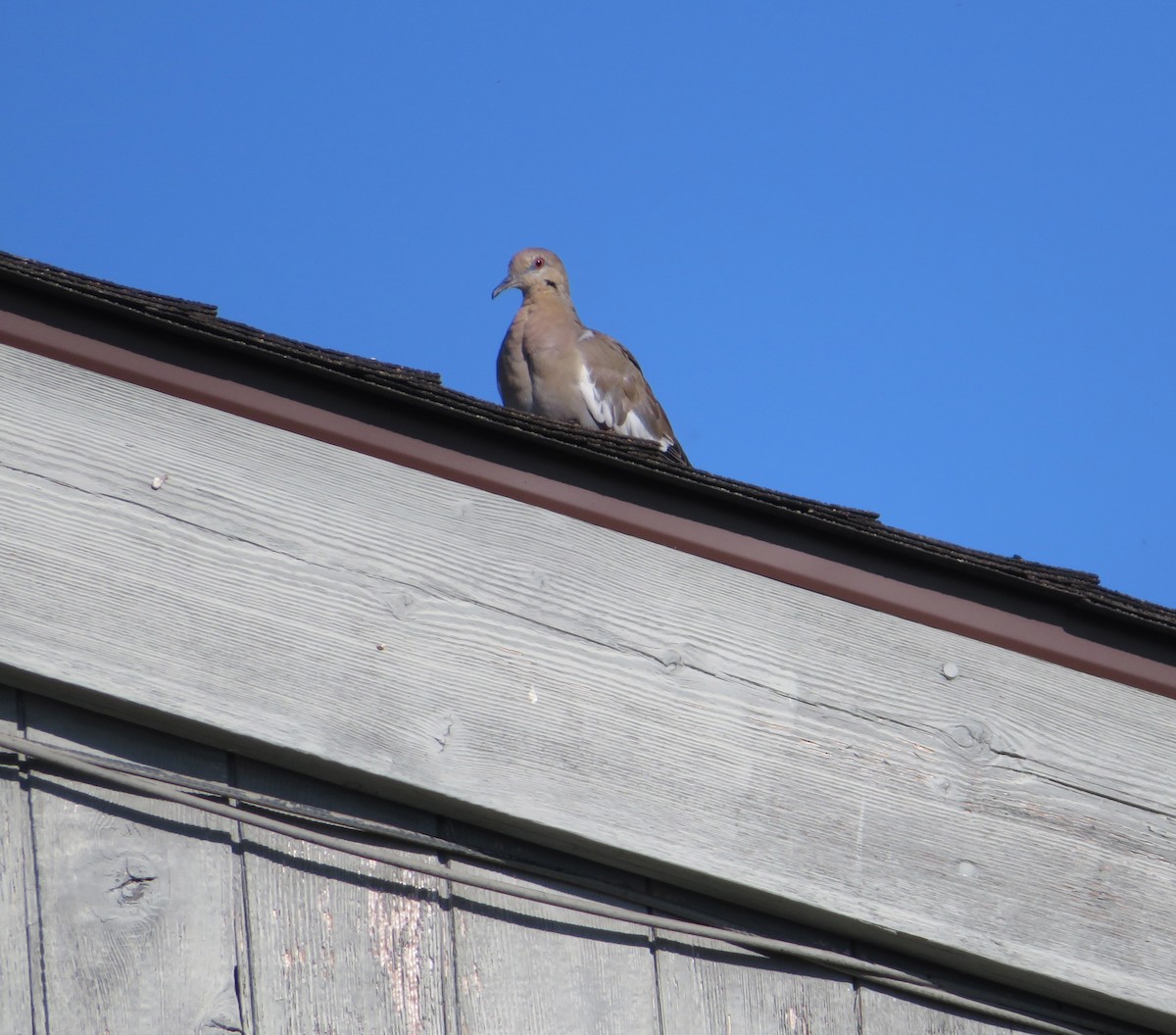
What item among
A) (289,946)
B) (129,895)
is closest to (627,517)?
(289,946)

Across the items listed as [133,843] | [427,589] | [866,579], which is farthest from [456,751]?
[866,579]

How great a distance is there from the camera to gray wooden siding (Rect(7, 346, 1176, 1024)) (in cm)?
207

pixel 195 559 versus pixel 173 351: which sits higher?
pixel 173 351

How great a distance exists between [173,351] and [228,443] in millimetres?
165

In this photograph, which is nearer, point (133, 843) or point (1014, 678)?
point (133, 843)

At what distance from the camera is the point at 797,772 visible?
7.01ft

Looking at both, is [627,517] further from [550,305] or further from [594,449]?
[550,305]

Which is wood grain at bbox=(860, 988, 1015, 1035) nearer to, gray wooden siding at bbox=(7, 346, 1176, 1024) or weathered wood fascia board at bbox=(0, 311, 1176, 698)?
gray wooden siding at bbox=(7, 346, 1176, 1024)

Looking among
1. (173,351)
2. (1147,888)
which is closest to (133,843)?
(173,351)

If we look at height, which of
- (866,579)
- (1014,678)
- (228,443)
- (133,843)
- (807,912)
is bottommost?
(807,912)

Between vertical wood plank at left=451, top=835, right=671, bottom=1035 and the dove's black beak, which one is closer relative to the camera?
vertical wood plank at left=451, top=835, right=671, bottom=1035

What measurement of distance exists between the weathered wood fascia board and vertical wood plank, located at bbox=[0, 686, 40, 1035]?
0.55 metres

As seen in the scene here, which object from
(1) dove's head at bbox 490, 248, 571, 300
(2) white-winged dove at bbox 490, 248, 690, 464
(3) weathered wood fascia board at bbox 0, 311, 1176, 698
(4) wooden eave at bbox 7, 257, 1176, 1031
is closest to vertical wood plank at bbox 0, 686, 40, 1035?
(4) wooden eave at bbox 7, 257, 1176, 1031

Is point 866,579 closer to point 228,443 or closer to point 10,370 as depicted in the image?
point 228,443
